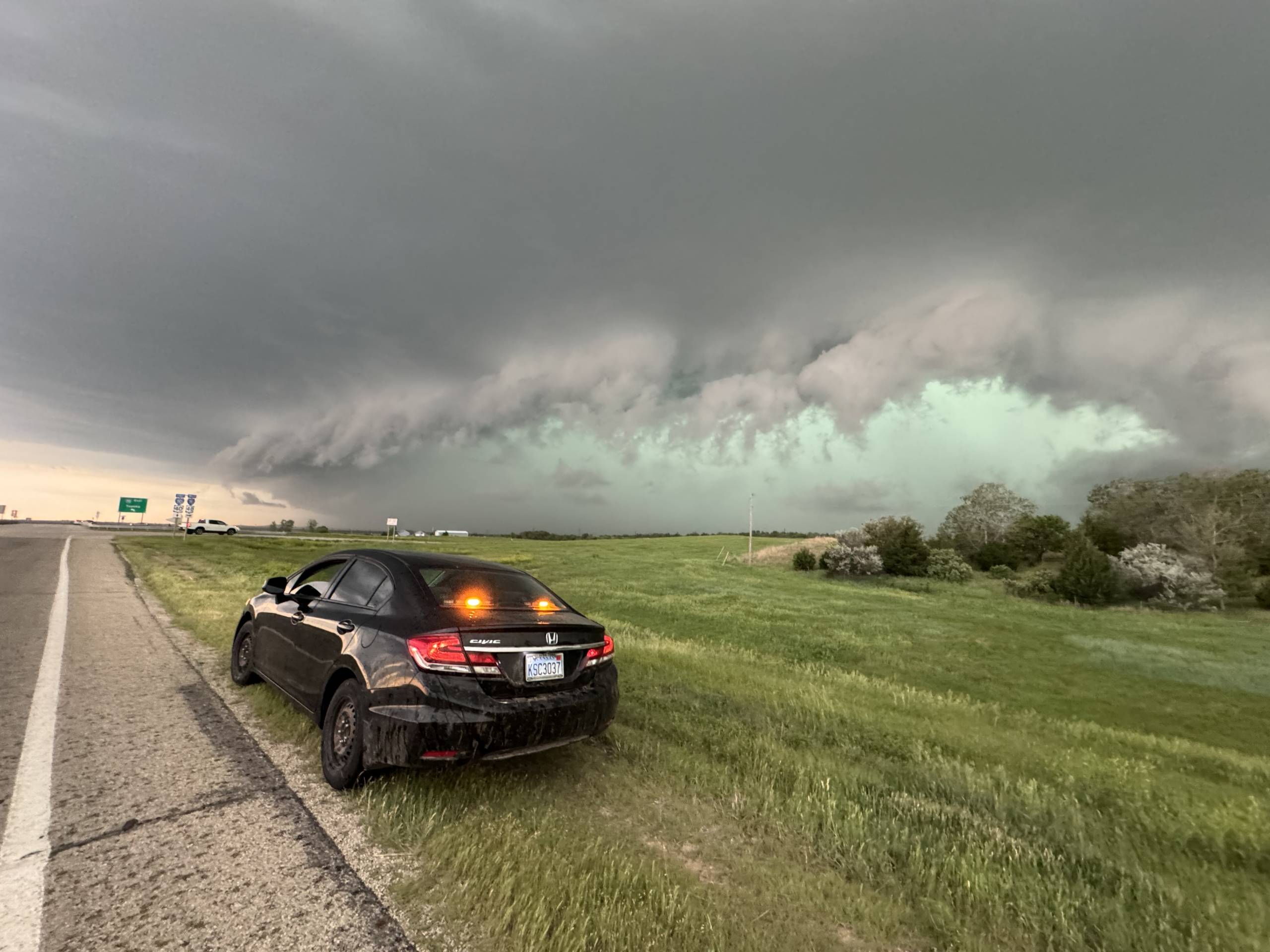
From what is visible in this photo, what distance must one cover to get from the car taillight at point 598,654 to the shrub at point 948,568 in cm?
3635

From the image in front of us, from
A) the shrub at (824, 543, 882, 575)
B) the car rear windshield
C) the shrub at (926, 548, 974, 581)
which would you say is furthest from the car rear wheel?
the shrub at (926, 548, 974, 581)

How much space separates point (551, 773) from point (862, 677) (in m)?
7.34

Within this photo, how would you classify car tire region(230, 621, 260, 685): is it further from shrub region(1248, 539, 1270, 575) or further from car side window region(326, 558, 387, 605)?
shrub region(1248, 539, 1270, 575)

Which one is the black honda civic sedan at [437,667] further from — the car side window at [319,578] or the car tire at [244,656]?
the car tire at [244,656]

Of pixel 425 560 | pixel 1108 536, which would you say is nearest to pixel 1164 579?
pixel 1108 536

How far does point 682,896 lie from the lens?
284cm

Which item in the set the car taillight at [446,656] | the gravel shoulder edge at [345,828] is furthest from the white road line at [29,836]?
the car taillight at [446,656]

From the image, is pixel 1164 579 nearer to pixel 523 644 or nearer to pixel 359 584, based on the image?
pixel 523 644

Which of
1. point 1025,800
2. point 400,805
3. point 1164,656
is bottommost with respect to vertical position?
point 1164,656

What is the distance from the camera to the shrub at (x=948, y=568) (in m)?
35.3

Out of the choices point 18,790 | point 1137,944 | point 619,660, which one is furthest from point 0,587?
point 1137,944

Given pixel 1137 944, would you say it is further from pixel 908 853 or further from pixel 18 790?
pixel 18 790

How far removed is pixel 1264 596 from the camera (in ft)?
88.6

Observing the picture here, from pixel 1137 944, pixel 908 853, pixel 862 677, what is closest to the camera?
pixel 1137 944
